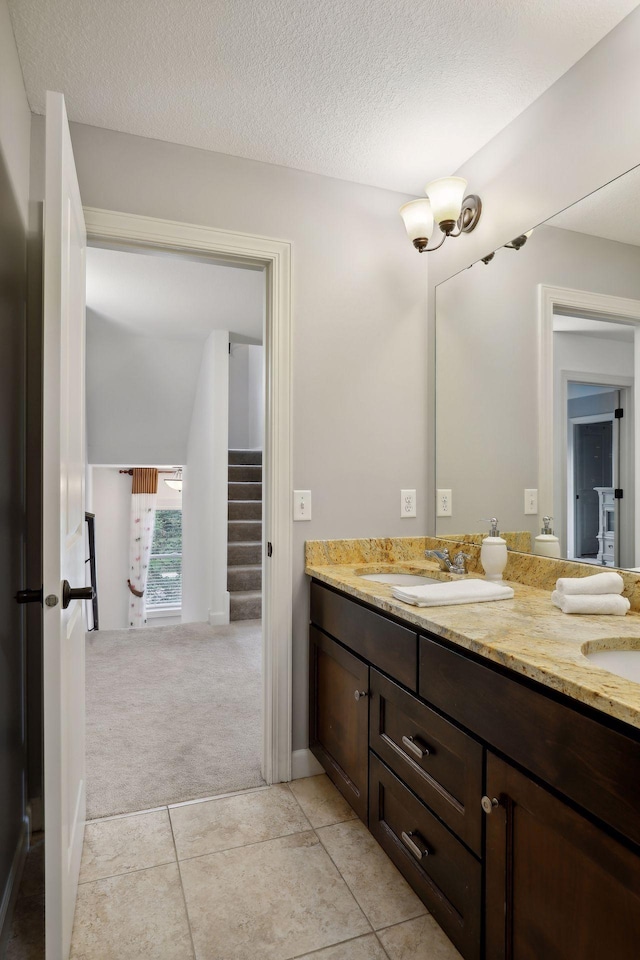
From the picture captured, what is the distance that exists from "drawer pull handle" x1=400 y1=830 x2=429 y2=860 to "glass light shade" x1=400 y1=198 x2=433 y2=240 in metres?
1.97

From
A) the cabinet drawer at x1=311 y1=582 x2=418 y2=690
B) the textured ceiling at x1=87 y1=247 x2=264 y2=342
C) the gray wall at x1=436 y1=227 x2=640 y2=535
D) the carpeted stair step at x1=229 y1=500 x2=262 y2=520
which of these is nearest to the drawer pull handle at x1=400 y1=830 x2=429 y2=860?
the cabinet drawer at x1=311 y1=582 x2=418 y2=690

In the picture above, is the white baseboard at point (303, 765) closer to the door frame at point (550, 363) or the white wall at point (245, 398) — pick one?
the door frame at point (550, 363)

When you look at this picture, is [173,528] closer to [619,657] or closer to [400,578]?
[400,578]

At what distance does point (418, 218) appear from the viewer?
2121 millimetres

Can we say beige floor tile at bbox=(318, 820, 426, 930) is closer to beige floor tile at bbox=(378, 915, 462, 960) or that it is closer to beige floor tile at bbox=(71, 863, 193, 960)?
beige floor tile at bbox=(378, 915, 462, 960)

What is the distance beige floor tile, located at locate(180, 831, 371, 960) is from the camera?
143cm

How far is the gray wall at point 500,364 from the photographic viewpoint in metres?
1.71

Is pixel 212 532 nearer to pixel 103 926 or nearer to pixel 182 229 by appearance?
pixel 182 229

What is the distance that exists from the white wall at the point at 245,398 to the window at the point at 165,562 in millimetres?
1421

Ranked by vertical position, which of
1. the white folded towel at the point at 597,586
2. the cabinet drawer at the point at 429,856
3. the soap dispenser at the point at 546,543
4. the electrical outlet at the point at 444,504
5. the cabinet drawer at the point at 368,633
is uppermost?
the electrical outlet at the point at 444,504

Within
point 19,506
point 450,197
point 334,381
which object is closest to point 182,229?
point 334,381

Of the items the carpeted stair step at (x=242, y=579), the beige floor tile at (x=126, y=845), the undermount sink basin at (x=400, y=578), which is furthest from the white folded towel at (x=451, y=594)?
the carpeted stair step at (x=242, y=579)

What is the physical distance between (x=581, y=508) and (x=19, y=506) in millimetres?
1758

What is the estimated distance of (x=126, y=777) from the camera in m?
2.24
